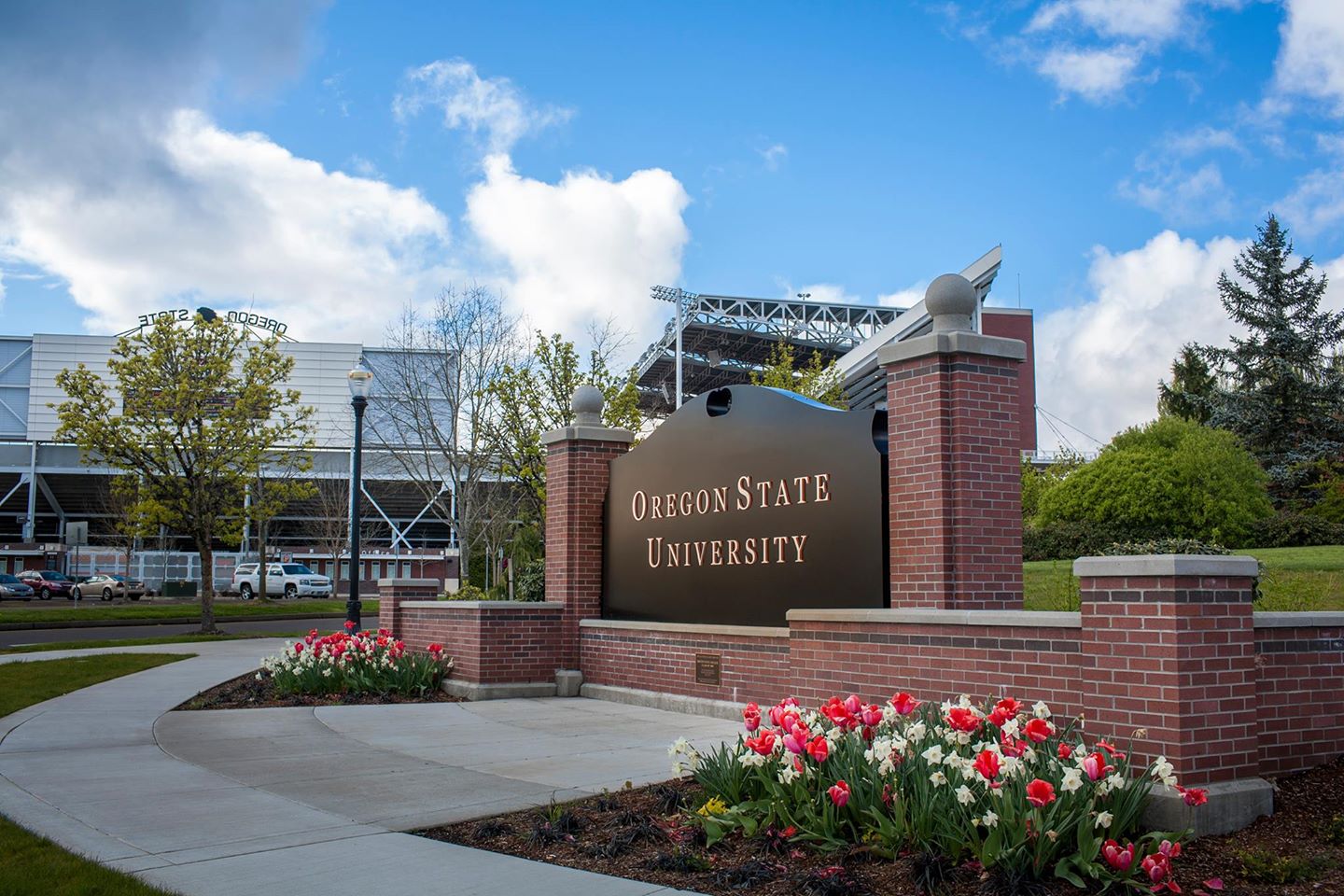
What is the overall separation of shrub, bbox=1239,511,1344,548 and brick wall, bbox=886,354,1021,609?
23615 mm

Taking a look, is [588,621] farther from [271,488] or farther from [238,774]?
[271,488]

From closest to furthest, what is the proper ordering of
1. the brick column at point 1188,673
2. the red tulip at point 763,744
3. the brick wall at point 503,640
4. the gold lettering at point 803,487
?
1. the brick column at point 1188,673
2. the red tulip at point 763,744
3. the gold lettering at point 803,487
4. the brick wall at point 503,640

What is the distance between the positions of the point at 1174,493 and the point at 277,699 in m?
24.1

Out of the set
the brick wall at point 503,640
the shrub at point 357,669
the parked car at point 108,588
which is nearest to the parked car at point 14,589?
the parked car at point 108,588

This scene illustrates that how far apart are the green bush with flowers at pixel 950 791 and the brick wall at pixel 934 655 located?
305 millimetres

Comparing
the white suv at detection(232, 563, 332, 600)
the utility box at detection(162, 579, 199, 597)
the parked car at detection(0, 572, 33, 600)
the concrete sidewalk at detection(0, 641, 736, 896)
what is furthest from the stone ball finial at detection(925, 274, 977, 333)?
the utility box at detection(162, 579, 199, 597)

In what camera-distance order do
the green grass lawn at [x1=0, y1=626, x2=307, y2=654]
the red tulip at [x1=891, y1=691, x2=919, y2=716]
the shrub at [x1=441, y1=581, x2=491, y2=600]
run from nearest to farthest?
the red tulip at [x1=891, y1=691, x2=919, y2=716] → the shrub at [x1=441, y1=581, x2=491, y2=600] → the green grass lawn at [x1=0, y1=626, x2=307, y2=654]

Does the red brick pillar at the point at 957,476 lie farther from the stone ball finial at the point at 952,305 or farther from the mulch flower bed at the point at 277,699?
the mulch flower bed at the point at 277,699

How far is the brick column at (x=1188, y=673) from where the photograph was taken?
5801mm

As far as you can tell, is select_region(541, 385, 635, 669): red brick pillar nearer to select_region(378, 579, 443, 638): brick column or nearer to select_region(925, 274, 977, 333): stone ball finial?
select_region(378, 579, 443, 638): brick column

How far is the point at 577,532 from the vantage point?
559 inches

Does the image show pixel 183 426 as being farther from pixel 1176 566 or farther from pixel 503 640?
pixel 1176 566

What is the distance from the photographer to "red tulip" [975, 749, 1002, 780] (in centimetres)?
522

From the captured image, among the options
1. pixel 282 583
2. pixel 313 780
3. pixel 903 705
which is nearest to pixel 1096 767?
pixel 903 705
